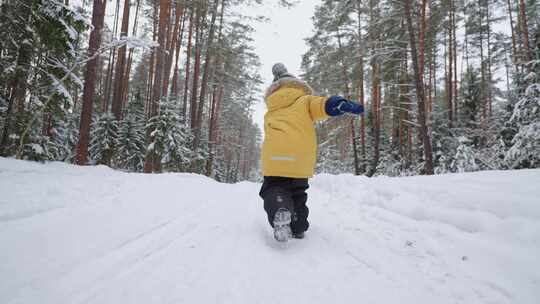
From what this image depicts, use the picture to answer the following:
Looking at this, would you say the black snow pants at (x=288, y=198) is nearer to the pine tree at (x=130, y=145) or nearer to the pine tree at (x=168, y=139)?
the pine tree at (x=168, y=139)

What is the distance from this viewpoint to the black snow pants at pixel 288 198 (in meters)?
2.08

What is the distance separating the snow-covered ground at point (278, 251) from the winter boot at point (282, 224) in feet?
0.36

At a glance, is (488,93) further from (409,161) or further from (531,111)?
(531,111)

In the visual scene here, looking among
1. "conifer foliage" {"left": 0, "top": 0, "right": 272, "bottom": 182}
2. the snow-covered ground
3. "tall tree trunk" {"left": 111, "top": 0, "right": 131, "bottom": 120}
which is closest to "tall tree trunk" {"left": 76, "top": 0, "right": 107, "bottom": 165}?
"conifer foliage" {"left": 0, "top": 0, "right": 272, "bottom": 182}

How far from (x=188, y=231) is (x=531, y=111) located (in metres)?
9.72

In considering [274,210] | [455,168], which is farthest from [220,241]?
[455,168]

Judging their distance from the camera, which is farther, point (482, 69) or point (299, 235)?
point (482, 69)

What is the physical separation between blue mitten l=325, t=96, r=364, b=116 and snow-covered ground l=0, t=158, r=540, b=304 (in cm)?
117

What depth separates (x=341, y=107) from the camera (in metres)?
2.16

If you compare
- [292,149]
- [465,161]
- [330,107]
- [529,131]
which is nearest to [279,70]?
[330,107]

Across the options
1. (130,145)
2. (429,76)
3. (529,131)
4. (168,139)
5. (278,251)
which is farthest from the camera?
(429,76)

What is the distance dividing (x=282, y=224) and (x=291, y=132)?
2.83 feet

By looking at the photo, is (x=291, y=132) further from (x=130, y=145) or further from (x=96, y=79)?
(x=130, y=145)

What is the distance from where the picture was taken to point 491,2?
50.7 feet
